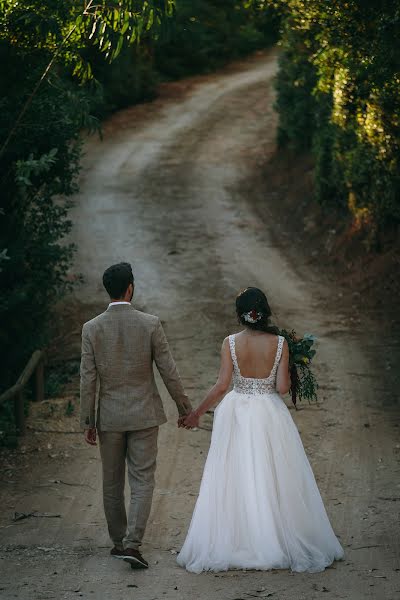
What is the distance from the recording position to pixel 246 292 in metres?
6.46

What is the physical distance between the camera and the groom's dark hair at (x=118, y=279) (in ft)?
20.7

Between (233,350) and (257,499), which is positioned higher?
(233,350)

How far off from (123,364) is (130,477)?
0.85 meters

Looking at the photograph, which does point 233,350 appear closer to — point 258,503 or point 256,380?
point 256,380

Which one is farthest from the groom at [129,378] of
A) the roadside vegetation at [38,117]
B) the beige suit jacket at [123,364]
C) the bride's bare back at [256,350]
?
the roadside vegetation at [38,117]

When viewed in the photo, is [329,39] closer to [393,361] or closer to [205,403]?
[393,361]

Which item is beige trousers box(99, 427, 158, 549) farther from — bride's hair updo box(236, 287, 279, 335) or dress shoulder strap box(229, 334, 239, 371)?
bride's hair updo box(236, 287, 279, 335)

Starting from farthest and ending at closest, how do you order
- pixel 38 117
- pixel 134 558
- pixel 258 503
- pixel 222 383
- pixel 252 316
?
pixel 38 117
pixel 222 383
pixel 252 316
pixel 258 503
pixel 134 558

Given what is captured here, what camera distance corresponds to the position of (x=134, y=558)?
6227 mm

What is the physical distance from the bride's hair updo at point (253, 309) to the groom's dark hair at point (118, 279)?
0.82 meters

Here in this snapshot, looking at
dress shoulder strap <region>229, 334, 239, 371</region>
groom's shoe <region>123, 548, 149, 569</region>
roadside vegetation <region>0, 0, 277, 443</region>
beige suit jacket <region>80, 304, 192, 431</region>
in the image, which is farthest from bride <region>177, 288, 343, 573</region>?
roadside vegetation <region>0, 0, 277, 443</region>

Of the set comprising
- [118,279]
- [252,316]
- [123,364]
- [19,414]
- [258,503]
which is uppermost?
[118,279]

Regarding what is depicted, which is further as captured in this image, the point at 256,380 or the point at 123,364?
the point at 256,380

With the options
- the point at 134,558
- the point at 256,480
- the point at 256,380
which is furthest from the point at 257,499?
the point at 134,558
